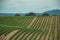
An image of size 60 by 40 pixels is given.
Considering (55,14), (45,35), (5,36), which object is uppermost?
(5,36)

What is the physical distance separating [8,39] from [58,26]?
9171 mm

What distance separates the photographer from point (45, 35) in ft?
51.3

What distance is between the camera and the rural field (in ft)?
48.0

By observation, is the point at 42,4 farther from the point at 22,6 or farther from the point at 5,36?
the point at 5,36

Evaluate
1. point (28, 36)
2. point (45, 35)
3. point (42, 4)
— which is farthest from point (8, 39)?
point (42, 4)

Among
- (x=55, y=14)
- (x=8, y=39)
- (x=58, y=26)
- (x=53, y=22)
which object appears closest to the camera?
(x=8, y=39)

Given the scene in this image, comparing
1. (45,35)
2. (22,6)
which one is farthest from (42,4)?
(45,35)

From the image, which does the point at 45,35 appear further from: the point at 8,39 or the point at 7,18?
the point at 7,18

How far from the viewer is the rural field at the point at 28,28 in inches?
576

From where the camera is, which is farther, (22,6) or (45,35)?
(22,6)

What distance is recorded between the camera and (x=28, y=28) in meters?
18.8

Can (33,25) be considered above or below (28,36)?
below

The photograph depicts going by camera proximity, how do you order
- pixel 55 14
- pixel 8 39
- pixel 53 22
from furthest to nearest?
pixel 55 14
pixel 53 22
pixel 8 39

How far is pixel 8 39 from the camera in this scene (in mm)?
13406
